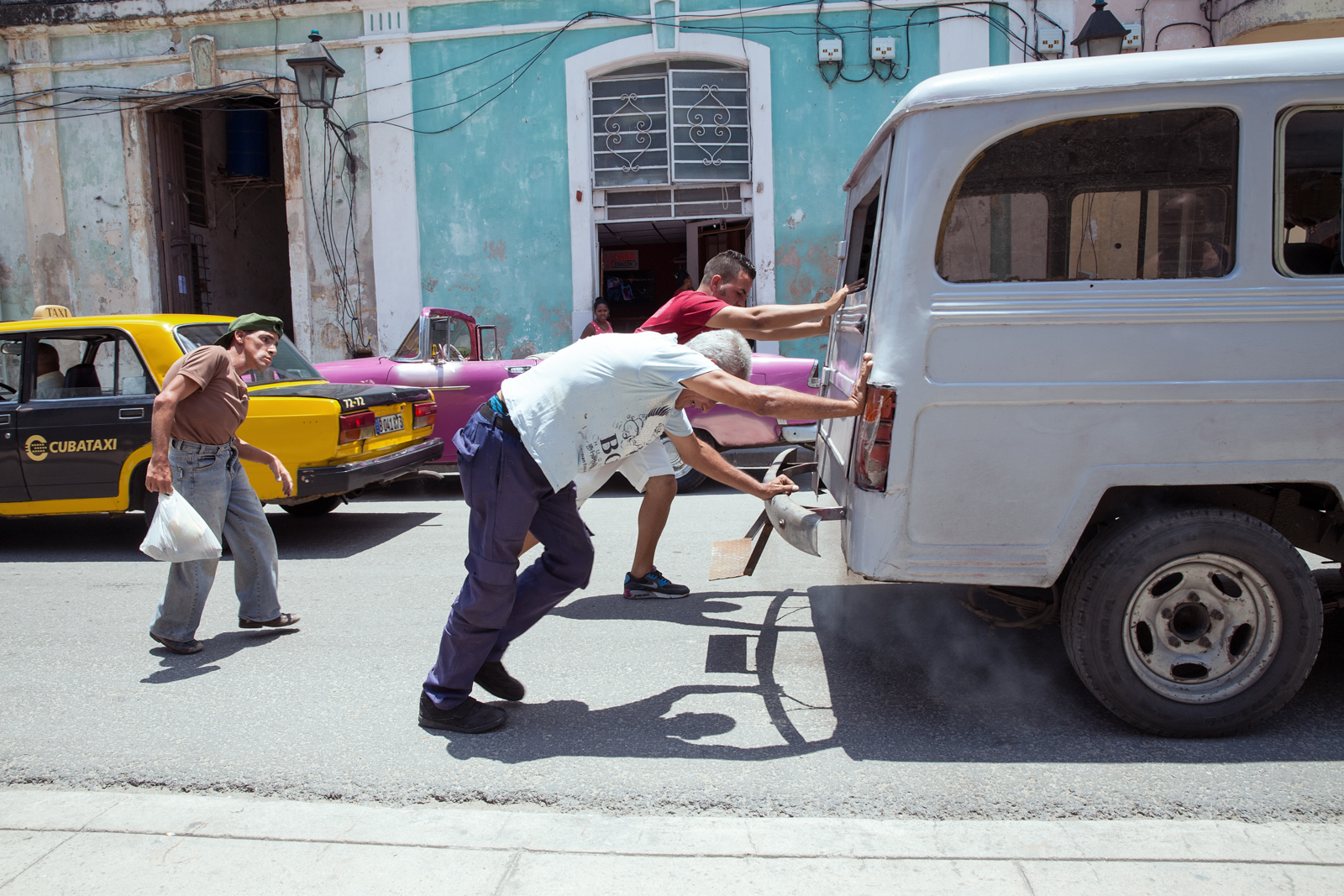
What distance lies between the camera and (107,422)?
6.25 metres

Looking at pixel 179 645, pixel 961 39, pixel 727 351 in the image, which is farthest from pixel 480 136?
pixel 727 351

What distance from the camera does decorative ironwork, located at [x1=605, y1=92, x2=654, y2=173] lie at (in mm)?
12562

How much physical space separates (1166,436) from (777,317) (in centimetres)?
204

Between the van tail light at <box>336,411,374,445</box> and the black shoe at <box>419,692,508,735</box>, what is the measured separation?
3.35 meters

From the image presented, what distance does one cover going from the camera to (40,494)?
6348 millimetres

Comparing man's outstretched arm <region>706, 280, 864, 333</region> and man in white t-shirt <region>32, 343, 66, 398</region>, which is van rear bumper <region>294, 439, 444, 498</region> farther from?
man's outstretched arm <region>706, 280, 864, 333</region>

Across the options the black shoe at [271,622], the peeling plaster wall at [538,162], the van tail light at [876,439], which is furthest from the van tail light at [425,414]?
the peeling plaster wall at [538,162]

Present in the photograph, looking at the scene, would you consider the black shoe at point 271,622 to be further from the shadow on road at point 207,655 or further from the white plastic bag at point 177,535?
the white plastic bag at point 177,535

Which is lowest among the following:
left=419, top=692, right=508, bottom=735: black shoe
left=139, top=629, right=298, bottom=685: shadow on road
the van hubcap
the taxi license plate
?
left=139, top=629, right=298, bottom=685: shadow on road

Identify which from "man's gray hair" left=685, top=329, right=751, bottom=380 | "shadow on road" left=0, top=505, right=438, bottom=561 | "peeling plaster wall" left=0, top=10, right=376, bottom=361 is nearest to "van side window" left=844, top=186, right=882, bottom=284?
"man's gray hair" left=685, top=329, right=751, bottom=380

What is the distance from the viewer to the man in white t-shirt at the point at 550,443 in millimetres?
3236

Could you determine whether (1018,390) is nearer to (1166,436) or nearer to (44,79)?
(1166,436)

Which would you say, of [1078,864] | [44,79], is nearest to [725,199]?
[44,79]

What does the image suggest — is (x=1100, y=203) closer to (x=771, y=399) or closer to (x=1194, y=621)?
(x=771, y=399)
